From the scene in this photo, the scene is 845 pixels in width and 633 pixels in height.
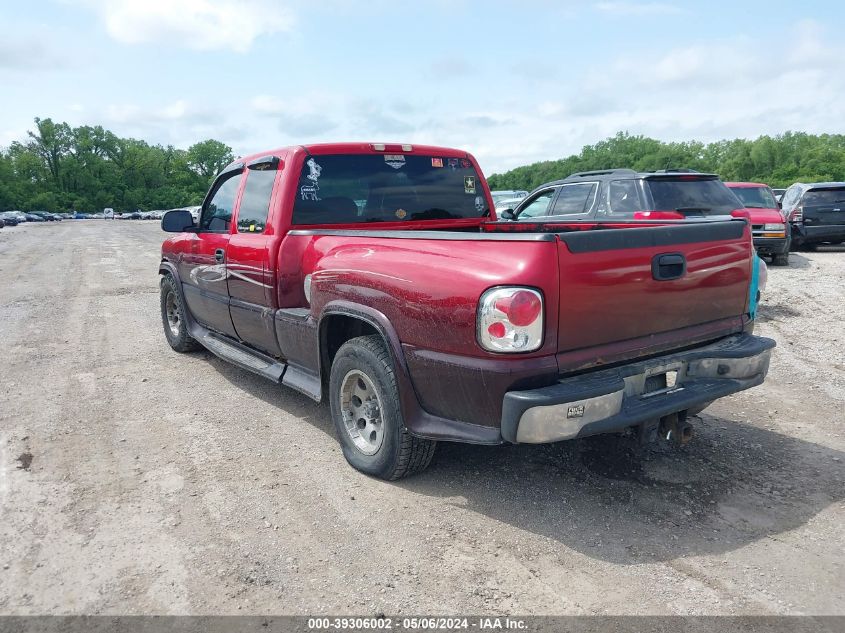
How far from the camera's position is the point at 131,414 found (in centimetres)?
504

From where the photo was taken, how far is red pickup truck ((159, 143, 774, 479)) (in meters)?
2.93

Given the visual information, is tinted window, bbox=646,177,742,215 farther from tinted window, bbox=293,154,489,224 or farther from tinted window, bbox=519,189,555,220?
tinted window, bbox=293,154,489,224

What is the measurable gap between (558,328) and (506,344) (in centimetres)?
26

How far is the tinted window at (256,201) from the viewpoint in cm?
476

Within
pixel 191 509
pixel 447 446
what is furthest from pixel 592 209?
pixel 191 509

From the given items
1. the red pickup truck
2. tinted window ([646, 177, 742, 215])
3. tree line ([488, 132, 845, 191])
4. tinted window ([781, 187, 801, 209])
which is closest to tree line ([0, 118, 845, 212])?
tree line ([488, 132, 845, 191])

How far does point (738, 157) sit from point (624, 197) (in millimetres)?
74791

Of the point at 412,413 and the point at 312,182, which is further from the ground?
the point at 312,182

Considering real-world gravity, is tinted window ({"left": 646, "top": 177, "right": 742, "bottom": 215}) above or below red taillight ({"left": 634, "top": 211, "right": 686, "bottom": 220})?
above

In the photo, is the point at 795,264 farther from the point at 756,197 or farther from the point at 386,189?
the point at 386,189

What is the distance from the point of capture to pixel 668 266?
3.32m

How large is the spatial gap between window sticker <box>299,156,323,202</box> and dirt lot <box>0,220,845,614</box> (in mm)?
1649

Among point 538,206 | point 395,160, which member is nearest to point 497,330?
point 395,160

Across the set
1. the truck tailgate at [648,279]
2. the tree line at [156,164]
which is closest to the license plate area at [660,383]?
the truck tailgate at [648,279]
